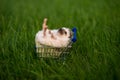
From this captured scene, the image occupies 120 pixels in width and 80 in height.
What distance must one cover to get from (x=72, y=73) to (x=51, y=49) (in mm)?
301

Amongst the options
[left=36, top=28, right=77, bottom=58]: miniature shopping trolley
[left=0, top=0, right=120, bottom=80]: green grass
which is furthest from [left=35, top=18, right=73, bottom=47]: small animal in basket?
[left=0, top=0, right=120, bottom=80]: green grass

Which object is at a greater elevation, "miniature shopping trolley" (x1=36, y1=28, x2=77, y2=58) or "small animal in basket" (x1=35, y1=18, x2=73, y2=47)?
"small animal in basket" (x1=35, y1=18, x2=73, y2=47)

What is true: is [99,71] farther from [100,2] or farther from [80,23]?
[100,2]

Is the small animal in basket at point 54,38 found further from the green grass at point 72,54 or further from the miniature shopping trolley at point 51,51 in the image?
the green grass at point 72,54

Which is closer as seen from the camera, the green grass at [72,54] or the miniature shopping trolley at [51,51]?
the green grass at [72,54]

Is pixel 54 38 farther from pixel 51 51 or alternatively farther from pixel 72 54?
pixel 72 54

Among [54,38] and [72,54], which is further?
[72,54]

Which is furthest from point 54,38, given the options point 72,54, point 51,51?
point 72,54

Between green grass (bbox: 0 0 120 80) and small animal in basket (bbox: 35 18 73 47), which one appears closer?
green grass (bbox: 0 0 120 80)

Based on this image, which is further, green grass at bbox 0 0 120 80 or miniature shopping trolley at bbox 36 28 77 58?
miniature shopping trolley at bbox 36 28 77 58

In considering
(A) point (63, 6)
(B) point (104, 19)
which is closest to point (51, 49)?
(B) point (104, 19)

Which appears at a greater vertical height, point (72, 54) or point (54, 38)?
point (54, 38)

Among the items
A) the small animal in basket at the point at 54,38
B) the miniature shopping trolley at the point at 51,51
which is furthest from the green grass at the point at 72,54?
the small animal in basket at the point at 54,38

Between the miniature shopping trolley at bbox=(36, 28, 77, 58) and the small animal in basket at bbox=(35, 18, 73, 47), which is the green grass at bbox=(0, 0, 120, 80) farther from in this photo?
the small animal in basket at bbox=(35, 18, 73, 47)
